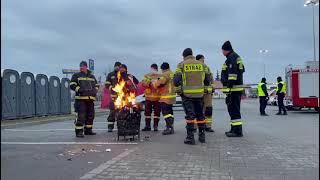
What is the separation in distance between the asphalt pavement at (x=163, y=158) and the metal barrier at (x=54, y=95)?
11.3 metres

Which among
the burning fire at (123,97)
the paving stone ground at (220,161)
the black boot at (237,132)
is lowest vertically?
the paving stone ground at (220,161)

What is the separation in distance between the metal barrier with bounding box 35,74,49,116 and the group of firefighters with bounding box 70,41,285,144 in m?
9.07

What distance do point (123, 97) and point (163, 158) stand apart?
3829 mm

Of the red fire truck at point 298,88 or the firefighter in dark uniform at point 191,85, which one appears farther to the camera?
the red fire truck at point 298,88

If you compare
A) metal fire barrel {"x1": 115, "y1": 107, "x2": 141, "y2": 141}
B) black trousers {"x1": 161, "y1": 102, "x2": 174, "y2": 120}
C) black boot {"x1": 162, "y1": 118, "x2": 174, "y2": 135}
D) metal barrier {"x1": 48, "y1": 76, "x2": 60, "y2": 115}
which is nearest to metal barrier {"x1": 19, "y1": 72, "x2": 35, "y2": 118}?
metal barrier {"x1": 48, "y1": 76, "x2": 60, "y2": 115}

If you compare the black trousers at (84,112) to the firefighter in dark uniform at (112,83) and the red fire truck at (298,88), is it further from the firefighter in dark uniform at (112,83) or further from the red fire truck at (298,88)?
the red fire truck at (298,88)

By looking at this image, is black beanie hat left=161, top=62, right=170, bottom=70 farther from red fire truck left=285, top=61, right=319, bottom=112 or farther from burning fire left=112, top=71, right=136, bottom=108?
red fire truck left=285, top=61, right=319, bottom=112

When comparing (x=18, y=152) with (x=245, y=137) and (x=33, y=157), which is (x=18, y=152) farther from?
(x=245, y=137)

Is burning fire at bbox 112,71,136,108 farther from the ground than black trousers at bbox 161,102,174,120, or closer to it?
farther from the ground

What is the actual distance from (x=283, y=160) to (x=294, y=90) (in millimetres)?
17714

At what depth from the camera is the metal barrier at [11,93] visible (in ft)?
62.9

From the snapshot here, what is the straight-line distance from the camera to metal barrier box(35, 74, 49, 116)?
71.5 ft

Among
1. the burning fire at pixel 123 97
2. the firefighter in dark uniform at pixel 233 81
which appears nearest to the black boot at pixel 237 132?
the firefighter in dark uniform at pixel 233 81

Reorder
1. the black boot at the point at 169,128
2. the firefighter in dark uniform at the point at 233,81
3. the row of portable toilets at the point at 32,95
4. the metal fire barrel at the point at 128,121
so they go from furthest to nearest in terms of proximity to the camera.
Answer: the row of portable toilets at the point at 32,95 → the black boot at the point at 169,128 → the firefighter in dark uniform at the point at 233,81 → the metal fire barrel at the point at 128,121
